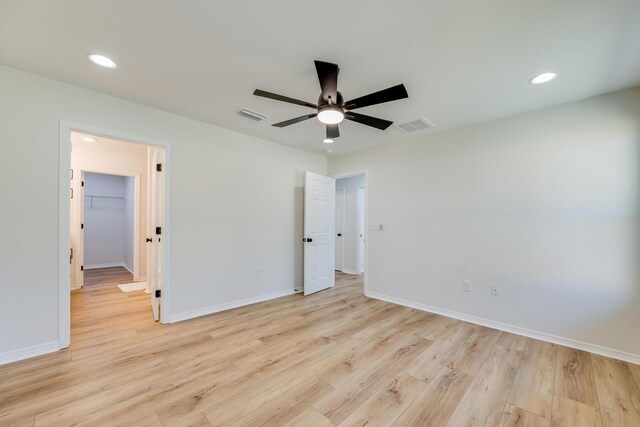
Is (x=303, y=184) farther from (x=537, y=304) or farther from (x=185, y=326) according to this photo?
(x=537, y=304)

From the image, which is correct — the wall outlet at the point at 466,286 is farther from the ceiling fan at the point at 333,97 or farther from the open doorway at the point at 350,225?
the open doorway at the point at 350,225

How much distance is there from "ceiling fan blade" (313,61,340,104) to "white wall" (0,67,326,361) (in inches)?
85.0

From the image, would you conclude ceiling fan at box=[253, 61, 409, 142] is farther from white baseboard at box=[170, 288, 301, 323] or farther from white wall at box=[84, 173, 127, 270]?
white wall at box=[84, 173, 127, 270]

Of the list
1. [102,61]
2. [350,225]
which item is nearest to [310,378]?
[102,61]

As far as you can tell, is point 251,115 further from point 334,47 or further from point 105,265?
point 105,265

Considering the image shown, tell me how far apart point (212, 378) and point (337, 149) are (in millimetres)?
3722

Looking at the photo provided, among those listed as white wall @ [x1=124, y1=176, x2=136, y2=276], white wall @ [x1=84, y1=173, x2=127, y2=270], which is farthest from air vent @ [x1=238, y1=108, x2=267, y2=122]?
white wall @ [x1=84, y1=173, x2=127, y2=270]

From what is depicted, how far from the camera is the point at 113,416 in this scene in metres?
1.67

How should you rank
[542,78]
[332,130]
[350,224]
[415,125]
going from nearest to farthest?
[542,78] < [332,130] < [415,125] < [350,224]

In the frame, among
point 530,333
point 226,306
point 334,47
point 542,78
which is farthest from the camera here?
point 226,306

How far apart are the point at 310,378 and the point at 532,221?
2.94m

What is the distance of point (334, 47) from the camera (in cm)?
191

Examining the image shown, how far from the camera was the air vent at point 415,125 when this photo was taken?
129 inches

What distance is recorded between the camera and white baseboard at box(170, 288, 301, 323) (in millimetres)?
3232
